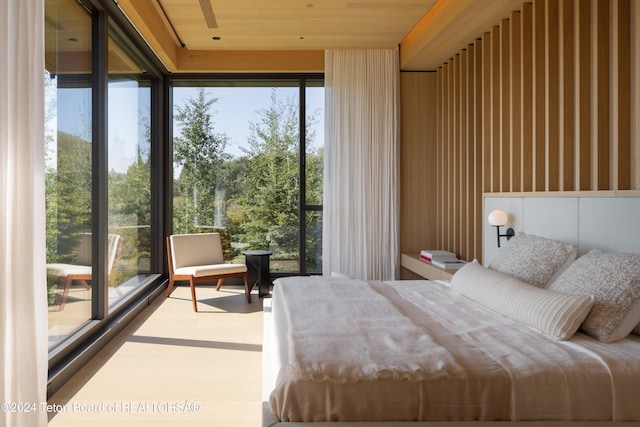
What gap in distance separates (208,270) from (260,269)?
0.68m

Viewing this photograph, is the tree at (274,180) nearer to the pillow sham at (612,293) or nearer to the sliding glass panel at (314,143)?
the sliding glass panel at (314,143)

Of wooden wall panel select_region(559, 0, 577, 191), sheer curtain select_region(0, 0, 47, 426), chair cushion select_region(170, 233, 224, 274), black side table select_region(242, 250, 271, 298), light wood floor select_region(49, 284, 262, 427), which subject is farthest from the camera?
black side table select_region(242, 250, 271, 298)

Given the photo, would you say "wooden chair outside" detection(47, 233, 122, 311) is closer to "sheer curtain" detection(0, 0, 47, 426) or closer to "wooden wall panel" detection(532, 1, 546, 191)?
"sheer curtain" detection(0, 0, 47, 426)

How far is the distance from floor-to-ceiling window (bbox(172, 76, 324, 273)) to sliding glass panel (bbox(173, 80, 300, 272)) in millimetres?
12

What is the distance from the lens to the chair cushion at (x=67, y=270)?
265 centimetres

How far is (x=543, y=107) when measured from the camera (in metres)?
3.20

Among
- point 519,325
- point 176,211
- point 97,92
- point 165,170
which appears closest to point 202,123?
point 165,170

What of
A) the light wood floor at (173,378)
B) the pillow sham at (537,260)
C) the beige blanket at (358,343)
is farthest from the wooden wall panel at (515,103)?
the light wood floor at (173,378)

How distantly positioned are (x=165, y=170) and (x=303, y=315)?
3.95m

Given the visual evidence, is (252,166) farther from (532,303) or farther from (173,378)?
(532,303)

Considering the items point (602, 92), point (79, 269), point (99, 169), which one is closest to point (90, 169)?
point (99, 169)

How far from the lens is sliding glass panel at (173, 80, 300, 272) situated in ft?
18.4

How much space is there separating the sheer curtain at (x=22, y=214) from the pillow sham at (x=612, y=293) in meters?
2.22

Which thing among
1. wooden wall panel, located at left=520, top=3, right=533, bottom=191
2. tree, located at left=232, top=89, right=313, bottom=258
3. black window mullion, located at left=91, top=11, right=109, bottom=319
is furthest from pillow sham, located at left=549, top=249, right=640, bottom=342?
tree, located at left=232, top=89, right=313, bottom=258
